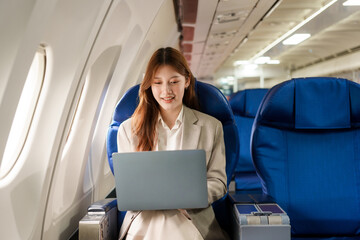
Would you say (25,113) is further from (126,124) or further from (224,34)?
(224,34)

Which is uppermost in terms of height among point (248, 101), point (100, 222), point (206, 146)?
point (248, 101)

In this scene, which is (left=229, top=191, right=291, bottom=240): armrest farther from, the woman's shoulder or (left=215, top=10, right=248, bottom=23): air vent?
(left=215, top=10, right=248, bottom=23): air vent

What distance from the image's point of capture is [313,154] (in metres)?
2.45

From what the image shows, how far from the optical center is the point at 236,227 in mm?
2100

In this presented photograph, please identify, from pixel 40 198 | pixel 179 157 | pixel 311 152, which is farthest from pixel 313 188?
pixel 40 198

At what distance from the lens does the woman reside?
7.11 feet

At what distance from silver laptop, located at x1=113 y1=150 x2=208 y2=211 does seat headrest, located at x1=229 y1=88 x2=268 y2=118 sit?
2519 millimetres

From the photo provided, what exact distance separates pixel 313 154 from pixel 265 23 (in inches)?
243

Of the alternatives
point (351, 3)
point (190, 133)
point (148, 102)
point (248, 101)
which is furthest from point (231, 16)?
point (190, 133)

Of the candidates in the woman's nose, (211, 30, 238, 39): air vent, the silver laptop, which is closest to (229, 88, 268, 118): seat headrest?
the woman's nose

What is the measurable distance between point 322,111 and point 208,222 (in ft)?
3.26

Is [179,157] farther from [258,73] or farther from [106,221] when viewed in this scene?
[258,73]

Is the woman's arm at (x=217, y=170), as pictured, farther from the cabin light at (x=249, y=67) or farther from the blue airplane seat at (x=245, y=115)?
the cabin light at (x=249, y=67)

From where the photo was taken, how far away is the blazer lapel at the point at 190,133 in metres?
2.29
